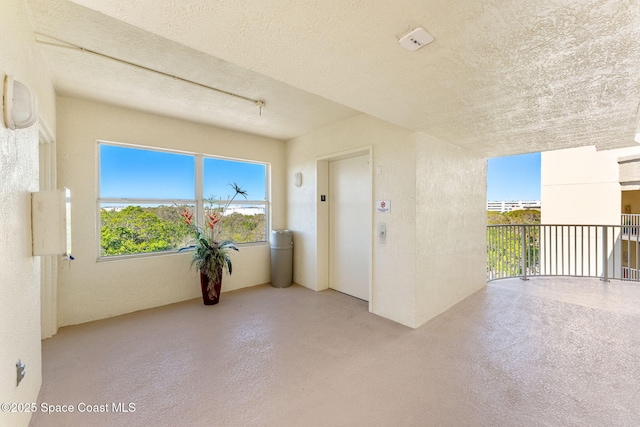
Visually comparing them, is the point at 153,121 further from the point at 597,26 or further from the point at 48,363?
the point at 597,26

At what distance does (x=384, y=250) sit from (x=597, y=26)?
2.39 metres

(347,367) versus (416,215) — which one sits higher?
(416,215)

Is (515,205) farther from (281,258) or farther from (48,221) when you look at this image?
(48,221)

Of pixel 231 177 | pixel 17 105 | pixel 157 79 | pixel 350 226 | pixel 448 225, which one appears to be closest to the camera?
pixel 17 105

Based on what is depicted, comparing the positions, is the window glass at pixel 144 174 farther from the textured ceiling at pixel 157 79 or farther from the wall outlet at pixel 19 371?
the wall outlet at pixel 19 371

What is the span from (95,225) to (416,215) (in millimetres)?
3781

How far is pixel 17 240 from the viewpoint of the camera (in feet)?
4.36

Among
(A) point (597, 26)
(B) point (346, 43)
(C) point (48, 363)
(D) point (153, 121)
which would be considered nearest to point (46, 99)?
(D) point (153, 121)

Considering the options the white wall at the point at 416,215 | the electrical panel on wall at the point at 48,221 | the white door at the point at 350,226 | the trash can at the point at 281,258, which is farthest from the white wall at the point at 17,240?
the white door at the point at 350,226

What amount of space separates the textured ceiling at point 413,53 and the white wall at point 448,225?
0.66 metres

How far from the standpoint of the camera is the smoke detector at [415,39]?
4.13ft

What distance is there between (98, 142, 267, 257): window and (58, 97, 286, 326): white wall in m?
0.14

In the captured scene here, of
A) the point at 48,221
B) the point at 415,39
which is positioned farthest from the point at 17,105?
the point at 415,39

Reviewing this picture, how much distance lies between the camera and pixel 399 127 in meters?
2.92
